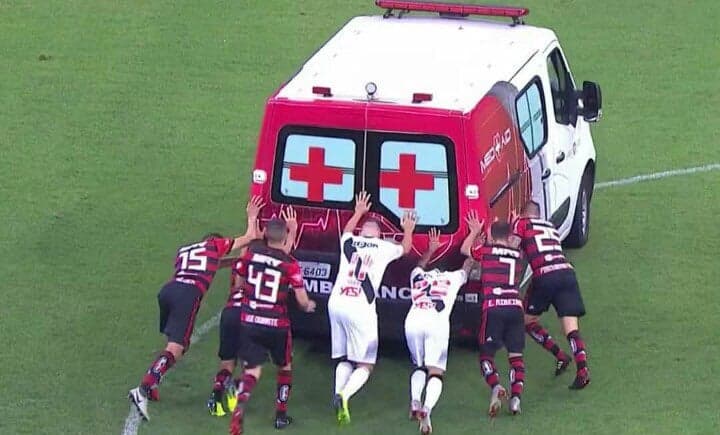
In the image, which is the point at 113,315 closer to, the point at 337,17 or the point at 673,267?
the point at 673,267

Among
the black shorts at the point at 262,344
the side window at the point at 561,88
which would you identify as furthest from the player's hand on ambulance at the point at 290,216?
the side window at the point at 561,88

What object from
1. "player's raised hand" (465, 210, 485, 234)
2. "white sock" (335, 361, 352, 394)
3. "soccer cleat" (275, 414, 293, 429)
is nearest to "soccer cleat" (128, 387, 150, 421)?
"soccer cleat" (275, 414, 293, 429)

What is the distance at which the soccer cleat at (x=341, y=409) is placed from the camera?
1166 cm

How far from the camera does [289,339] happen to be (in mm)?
11539

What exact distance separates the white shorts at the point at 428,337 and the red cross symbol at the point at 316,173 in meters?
1.16

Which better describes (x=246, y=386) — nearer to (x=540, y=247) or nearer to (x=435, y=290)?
(x=435, y=290)

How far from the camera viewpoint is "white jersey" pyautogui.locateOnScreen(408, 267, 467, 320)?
11.7 metres

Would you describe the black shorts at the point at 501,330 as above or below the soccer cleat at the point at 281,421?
above

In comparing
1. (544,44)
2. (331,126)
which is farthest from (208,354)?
(544,44)

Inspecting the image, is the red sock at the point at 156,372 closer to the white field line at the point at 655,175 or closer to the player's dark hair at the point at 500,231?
the player's dark hair at the point at 500,231

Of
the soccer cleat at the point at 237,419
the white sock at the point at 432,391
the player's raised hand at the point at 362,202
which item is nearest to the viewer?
the soccer cleat at the point at 237,419

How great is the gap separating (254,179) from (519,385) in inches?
98.5

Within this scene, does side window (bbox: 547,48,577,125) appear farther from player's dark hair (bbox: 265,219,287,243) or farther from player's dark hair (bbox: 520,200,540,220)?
player's dark hair (bbox: 265,219,287,243)

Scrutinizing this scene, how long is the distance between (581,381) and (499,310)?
3.22 ft
